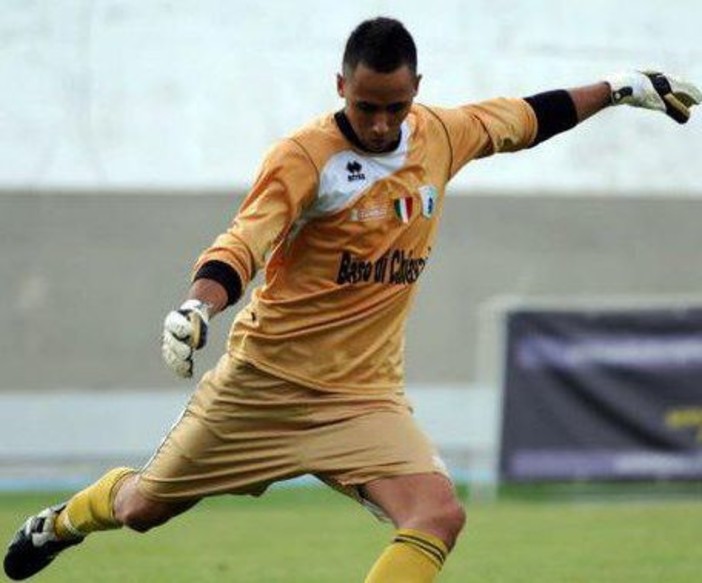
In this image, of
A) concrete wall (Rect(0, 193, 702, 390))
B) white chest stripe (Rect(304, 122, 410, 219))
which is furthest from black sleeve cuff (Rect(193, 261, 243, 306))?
concrete wall (Rect(0, 193, 702, 390))

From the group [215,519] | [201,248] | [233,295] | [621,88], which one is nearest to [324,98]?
[201,248]

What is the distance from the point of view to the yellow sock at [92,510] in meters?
7.54

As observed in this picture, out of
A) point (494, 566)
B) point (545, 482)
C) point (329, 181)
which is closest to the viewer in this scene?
point (329, 181)

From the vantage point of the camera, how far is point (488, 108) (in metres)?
7.41

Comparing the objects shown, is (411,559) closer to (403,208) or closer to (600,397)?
(403,208)

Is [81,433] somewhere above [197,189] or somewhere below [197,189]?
below

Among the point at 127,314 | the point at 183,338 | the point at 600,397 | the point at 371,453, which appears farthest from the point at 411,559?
the point at 127,314

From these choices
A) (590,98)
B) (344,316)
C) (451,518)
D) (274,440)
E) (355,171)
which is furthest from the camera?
(590,98)

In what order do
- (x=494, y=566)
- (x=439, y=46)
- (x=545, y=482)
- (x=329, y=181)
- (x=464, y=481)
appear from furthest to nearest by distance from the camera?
(x=439, y=46) < (x=464, y=481) < (x=545, y=482) < (x=494, y=566) < (x=329, y=181)

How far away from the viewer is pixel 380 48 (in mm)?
6562

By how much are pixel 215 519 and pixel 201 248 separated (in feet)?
13.2

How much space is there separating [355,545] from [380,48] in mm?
5133

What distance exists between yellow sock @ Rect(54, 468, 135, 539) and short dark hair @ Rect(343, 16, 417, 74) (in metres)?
1.99

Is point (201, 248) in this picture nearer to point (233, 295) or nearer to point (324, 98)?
point (324, 98)
